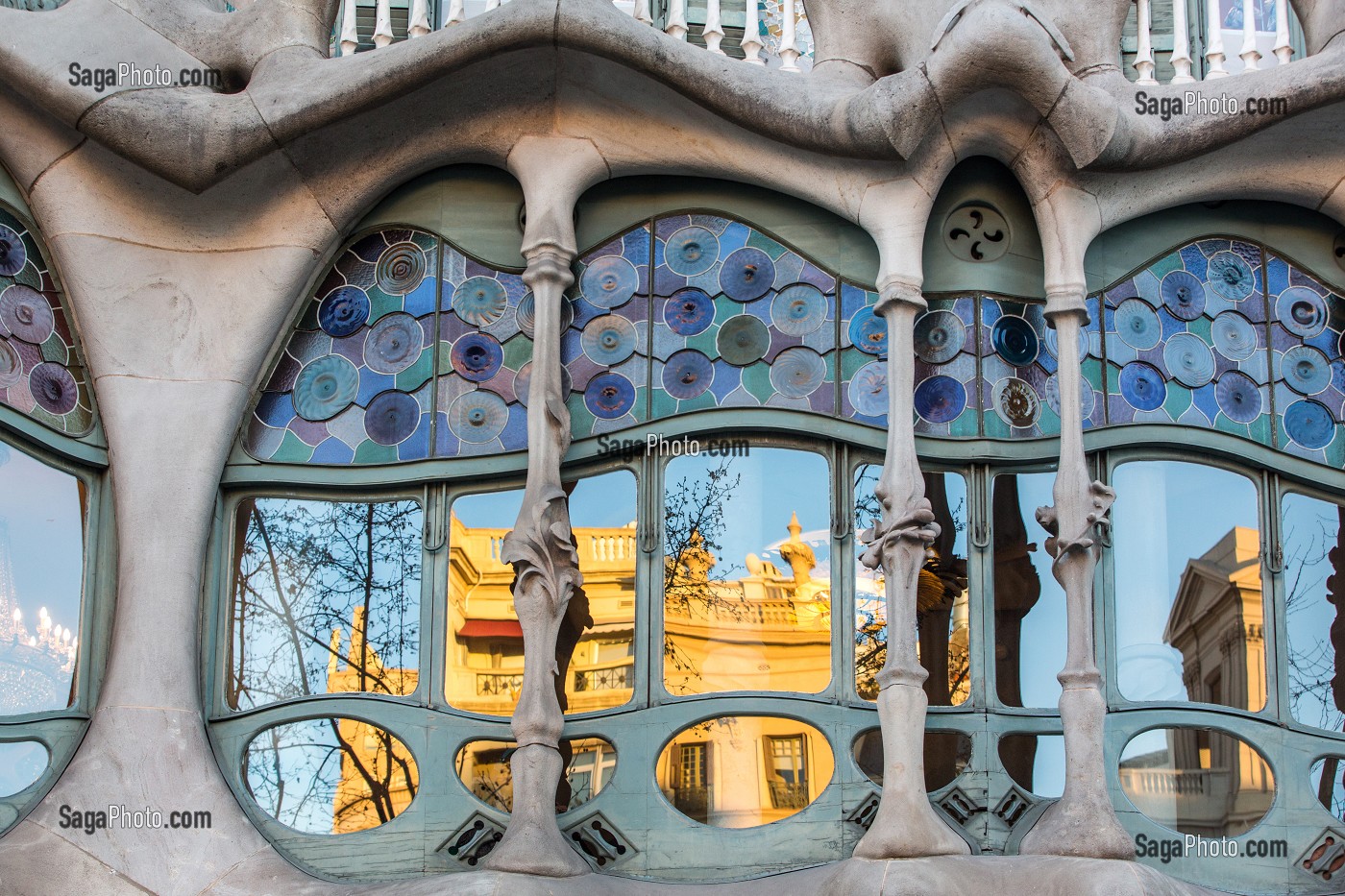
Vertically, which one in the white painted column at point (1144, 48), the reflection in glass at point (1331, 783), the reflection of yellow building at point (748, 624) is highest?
the white painted column at point (1144, 48)

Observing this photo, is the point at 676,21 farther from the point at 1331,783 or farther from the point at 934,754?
the point at 1331,783

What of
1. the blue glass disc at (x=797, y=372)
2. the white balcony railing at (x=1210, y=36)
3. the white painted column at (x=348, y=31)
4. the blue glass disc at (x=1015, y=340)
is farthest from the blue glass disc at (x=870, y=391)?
the white painted column at (x=348, y=31)

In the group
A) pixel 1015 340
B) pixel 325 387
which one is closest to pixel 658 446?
pixel 325 387

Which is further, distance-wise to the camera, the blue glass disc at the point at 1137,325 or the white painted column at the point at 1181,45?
the white painted column at the point at 1181,45

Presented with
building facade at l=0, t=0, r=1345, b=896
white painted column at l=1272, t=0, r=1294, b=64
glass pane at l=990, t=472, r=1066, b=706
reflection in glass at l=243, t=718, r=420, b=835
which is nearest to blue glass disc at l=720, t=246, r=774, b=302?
building facade at l=0, t=0, r=1345, b=896

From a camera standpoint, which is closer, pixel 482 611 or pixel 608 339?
pixel 482 611

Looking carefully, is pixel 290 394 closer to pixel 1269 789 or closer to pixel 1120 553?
pixel 1120 553

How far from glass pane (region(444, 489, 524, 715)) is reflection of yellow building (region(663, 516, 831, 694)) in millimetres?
861

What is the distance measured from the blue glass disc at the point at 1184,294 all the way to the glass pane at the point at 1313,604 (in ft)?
3.84

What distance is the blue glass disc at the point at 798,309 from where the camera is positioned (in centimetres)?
1216

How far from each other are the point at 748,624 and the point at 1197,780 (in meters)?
2.48

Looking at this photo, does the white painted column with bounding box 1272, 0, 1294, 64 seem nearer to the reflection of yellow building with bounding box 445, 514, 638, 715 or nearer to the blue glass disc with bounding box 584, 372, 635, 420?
the blue glass disc with bounding box 584, 372, 635, 420

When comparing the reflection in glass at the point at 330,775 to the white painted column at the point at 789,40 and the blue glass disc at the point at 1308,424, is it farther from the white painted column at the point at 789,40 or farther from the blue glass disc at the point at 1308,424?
the blue glass disc at the point at 1308,424

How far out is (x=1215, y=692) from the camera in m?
11.7
